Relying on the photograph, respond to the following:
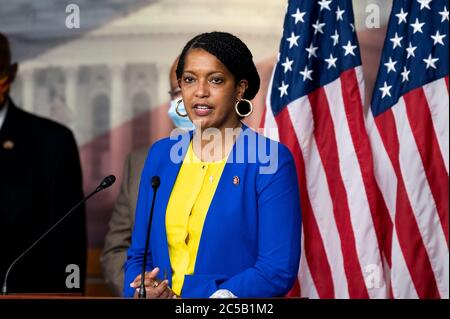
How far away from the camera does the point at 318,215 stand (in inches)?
201

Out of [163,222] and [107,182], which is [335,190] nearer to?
[163,222]

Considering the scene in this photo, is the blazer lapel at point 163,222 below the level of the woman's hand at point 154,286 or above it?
above

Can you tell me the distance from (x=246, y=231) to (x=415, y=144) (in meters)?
2.30

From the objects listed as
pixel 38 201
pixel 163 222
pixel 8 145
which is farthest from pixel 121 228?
pixel 163 222

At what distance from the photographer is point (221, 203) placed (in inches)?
121

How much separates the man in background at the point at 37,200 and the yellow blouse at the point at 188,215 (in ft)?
6.98

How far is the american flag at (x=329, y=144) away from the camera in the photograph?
5.06 m

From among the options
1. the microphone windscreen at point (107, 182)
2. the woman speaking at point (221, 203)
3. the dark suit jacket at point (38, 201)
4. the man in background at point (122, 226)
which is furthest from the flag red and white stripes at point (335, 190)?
the microphone windscreen at point (107, 182)

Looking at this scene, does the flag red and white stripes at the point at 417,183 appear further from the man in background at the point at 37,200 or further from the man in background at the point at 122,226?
the man in background at the point at 37,200

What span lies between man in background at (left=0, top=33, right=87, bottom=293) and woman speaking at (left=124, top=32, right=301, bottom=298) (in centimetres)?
204

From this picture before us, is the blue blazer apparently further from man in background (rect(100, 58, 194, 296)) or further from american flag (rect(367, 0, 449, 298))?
american flag (rect(367, 0, 449, 298))
